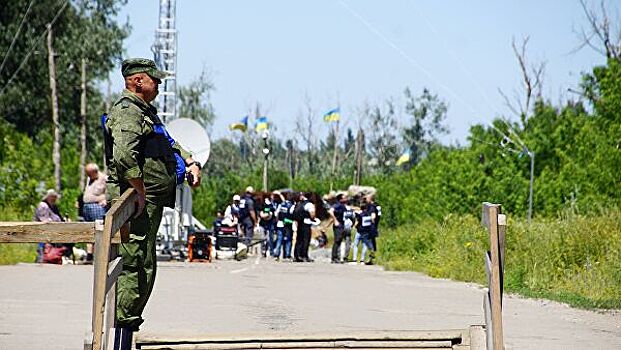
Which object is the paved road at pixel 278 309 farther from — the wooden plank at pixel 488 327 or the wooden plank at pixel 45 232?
the wooden plank at pixel 45 232

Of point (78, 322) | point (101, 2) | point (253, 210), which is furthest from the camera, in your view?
point (101, 2)

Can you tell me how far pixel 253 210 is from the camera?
134 ft

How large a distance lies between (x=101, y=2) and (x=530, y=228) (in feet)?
135

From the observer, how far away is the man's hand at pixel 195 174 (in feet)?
28.8

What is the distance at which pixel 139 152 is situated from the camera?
8.26 metres

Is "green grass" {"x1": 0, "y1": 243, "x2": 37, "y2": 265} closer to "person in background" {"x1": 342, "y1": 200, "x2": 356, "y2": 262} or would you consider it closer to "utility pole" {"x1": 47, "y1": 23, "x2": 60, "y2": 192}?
"person in background" {"x1": 342, "y1": 200, "x2": 356, "y2": 262}

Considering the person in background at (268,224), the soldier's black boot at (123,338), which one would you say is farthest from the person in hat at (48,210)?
the soldier's black boot at (123,338)

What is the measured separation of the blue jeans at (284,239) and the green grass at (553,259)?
27.3 ft

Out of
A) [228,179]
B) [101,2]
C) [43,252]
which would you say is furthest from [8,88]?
[43,252]

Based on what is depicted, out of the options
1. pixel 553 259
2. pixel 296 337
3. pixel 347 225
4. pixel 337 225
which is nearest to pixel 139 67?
pixel 296 337

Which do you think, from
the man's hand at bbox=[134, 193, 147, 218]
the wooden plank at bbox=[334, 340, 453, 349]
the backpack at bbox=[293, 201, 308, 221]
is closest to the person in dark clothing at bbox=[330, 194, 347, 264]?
the backpack at bbox=[293, 201, 308, 221]

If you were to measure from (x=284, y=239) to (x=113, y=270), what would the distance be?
2830 centimetres

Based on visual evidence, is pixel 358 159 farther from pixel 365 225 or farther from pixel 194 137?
pixel 194 137

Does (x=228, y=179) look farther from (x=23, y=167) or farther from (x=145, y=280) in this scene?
(x=145, y=280)
